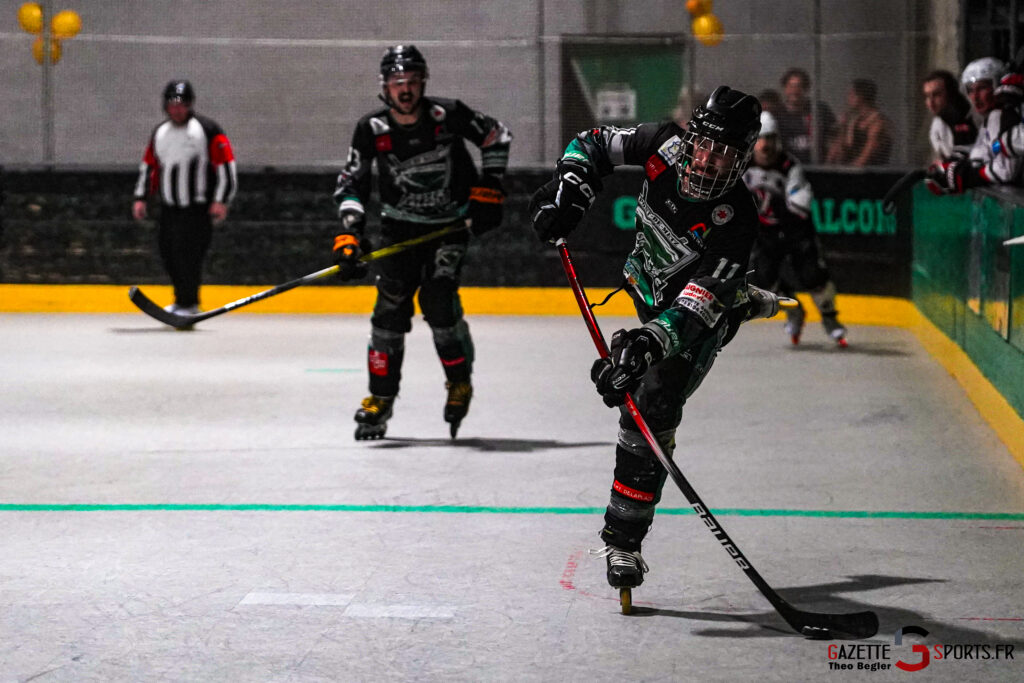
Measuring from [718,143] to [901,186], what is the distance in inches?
312

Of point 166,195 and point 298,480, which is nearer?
point 298,480

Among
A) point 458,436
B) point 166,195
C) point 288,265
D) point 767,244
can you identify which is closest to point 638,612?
point 458,436

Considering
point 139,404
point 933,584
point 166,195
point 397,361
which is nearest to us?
point 933,584

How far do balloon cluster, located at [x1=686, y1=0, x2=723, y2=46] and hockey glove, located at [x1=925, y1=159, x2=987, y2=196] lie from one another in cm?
504

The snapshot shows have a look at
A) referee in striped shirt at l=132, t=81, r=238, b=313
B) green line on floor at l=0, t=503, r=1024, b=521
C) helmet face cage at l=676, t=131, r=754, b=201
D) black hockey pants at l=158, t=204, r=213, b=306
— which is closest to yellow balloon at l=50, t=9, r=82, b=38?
referee in striped shirt at l=132, t=81, r=238, b=313

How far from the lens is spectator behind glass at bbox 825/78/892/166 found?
1449 centimetres

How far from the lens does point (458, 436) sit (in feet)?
28.3

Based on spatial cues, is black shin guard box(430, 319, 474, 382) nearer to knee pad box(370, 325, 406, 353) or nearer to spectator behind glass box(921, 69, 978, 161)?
knee pad box(370, 325, 406, 353)

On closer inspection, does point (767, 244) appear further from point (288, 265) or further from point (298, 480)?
point (298, 480)

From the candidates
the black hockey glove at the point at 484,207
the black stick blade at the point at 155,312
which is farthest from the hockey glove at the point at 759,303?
the black stick blade at the point at 155,312

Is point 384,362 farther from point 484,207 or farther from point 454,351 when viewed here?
point 484,207

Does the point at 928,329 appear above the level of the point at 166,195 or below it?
below

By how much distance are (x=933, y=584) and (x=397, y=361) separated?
356 cm

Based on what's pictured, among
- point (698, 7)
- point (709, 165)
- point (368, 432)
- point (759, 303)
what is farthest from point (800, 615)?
point (698, 7)
